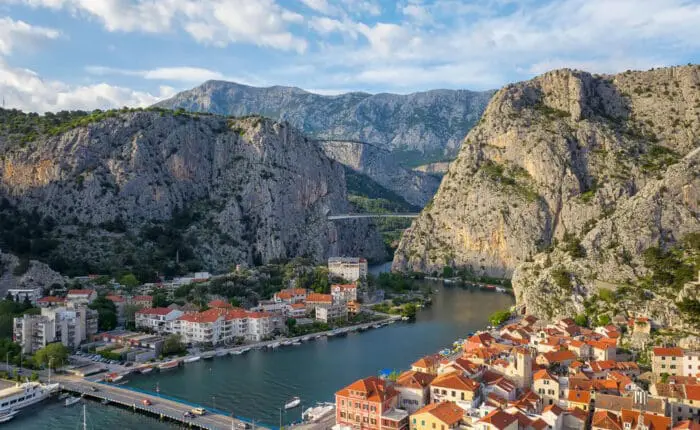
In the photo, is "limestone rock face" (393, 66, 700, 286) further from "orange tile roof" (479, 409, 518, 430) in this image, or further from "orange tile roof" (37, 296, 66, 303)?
"orange tile roof" (479, 409, 518, 430)

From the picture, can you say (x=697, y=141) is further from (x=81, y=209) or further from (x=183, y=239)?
(x=81, y=209)

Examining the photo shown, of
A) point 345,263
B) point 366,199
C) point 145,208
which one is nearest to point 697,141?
point 345,263

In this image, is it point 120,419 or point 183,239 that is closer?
point 120,419

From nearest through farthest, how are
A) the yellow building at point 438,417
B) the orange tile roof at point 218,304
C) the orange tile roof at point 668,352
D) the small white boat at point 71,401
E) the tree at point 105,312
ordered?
1. the yellow building at point 438,417
2. the small white boat at point 71,401
3. the orange tile roof at point 668,352
4. the tree at point 105,312
5. the orange tile roof at point 218,304

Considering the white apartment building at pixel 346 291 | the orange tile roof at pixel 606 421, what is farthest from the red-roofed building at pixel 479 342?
the white apartment building at pixel 346 291

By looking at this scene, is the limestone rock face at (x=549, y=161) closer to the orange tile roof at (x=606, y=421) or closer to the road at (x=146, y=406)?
the orange tile roof at (x=606, y=421)
